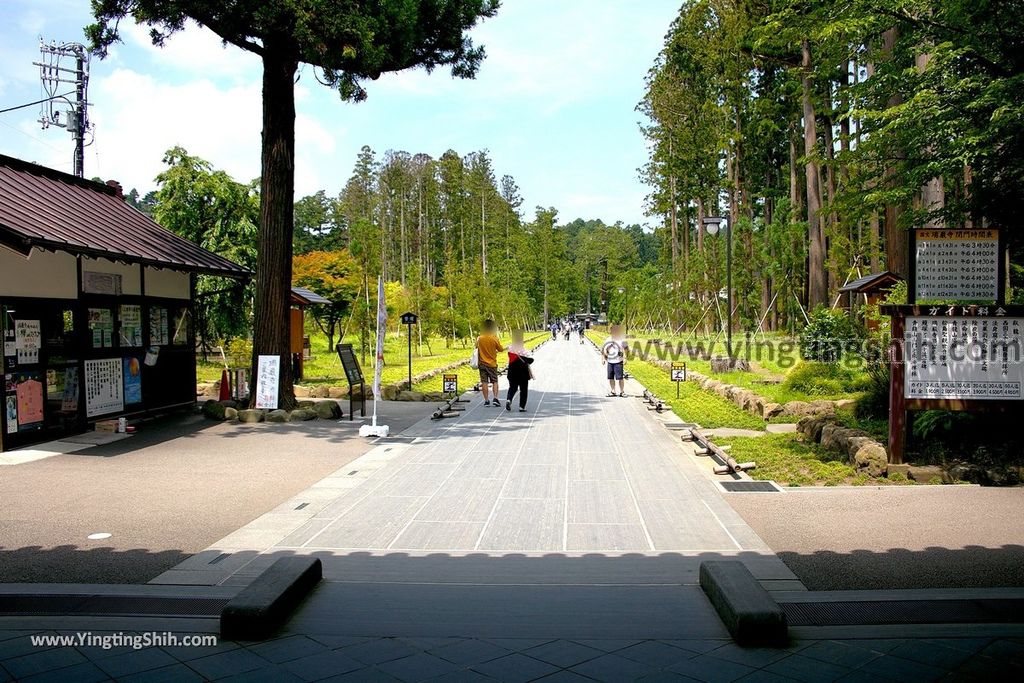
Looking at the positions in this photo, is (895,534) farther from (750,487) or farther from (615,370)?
(615,370)

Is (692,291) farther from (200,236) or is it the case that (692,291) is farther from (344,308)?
(200,236)

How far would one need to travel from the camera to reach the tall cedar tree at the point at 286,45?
12.8 meters

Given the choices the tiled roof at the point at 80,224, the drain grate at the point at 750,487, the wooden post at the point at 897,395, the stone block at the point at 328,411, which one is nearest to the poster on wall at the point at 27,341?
the tiled roof at the point at 80,224

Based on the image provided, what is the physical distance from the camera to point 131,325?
13.1 meters

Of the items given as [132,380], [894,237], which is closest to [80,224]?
[132,380]

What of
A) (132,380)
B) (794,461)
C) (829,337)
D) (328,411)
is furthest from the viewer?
(829,337)

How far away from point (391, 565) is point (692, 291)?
109 feet

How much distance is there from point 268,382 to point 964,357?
10850 millimetres

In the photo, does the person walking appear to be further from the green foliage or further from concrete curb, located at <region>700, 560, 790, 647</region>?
the green foliage

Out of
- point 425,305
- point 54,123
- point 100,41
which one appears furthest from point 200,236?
point 100,41

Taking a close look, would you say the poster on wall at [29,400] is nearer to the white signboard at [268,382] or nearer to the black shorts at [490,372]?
the white signboard at [268,382]

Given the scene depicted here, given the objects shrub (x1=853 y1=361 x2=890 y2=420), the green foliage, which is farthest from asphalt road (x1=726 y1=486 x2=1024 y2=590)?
the green foliage

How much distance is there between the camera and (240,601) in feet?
13.2

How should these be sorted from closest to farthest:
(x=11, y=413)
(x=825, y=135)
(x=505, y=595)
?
(x=505, y=595), (x=11, y=413), (x=825, y=135)
